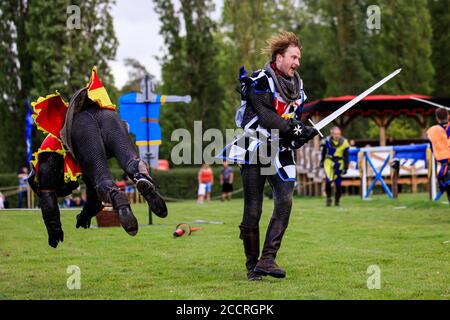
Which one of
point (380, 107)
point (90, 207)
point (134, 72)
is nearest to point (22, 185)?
point (380, 107)

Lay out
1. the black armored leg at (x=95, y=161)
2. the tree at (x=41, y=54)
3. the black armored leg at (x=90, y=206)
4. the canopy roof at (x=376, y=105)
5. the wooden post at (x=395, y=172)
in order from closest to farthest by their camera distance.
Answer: the black armored leg at (x=95, y=161) < the black armored leg at (x=90, y=206) < the wooden post at (x=395, y=172) < the canopy roof at (x=376, y=105) < the tree at (x=41, y=54)

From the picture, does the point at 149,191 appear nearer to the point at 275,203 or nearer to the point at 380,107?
the point at 275,203

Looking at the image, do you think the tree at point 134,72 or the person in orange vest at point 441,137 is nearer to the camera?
the person in orange vest at point 441,137

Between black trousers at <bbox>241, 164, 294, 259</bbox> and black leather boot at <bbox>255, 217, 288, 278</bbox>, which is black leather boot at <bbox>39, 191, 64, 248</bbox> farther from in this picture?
black leather boot at <bbox>255, 217, 288, 278</bbox>

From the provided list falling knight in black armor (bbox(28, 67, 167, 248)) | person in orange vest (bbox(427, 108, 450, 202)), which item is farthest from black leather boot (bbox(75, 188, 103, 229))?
person in orange vest (bbox(427, 108, 450, 202))

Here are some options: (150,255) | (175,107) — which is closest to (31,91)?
(175,107)

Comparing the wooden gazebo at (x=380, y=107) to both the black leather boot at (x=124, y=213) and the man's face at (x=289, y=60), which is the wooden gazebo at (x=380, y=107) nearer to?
the man's face at (x=289, y=60)

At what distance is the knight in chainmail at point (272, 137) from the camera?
305 inches

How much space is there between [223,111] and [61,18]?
8873 mm

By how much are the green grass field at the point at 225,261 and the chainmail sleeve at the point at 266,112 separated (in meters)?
1.40

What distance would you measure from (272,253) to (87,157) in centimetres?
189

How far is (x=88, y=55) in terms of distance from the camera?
3391 cm

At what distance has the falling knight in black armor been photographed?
7.45 metres

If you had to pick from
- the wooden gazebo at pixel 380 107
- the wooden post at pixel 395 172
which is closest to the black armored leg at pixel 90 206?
the wooden post at pixel 395 172
